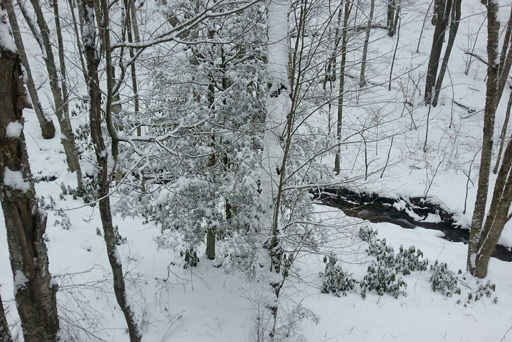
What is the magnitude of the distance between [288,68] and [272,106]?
596 millimetres

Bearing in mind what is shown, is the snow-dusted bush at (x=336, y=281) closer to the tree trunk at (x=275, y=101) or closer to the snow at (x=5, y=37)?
the tree trunk at (x=275, y=101)

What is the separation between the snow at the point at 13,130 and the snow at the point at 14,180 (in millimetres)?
299

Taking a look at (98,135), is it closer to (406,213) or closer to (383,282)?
(383,282)

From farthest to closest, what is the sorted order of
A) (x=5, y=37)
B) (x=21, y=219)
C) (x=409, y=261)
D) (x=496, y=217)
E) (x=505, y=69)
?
(x=505, y=69) → (x=409, y=261) → (x=496, y=217) → (x=21, y=219) → (x=5, y=37)

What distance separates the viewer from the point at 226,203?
20.7 ft

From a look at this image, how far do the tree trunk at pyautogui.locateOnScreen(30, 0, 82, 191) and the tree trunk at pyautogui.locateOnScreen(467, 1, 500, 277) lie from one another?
8.01 m

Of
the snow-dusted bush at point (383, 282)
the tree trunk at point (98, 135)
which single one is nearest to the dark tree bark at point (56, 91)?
the tree trunk at point (98, 135)

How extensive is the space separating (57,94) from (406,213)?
11469mm

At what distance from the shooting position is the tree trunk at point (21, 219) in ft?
9.61

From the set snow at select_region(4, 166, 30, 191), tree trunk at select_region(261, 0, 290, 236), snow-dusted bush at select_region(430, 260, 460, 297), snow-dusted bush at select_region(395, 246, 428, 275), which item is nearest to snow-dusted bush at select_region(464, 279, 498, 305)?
snow-dusted bush at select_region(430, 260, 460, 297)

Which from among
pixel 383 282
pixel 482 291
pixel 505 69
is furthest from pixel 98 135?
pixel 505 69

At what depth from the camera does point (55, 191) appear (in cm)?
1017

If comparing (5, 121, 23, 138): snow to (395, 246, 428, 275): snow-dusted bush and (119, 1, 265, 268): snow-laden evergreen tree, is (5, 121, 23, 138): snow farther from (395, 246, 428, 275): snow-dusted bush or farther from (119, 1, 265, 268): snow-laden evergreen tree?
(395, 246, 428, 275): snow-dusted bush

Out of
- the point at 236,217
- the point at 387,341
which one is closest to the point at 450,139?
the point at 387,341
